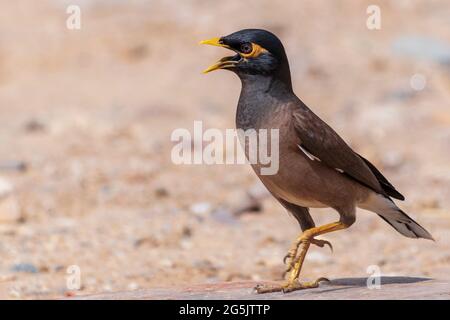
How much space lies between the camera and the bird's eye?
6609mm

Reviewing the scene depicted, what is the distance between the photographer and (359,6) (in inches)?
752

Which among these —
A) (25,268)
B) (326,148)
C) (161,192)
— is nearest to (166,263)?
(25,268)

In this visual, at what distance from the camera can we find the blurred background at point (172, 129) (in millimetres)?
9891

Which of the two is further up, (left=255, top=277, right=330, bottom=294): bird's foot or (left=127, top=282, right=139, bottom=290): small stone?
(left=255, top=277, right=330, bottom=294): bird's foot

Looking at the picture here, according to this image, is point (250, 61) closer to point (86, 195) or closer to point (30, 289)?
point (30, 289)

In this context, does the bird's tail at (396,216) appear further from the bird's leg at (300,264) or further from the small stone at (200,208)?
the small stone at (200,208)

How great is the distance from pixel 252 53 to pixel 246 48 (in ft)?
0.17

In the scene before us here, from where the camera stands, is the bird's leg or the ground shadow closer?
the bird's leg

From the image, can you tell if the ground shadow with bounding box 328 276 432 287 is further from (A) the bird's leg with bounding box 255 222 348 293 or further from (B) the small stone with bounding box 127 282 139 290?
(B) the small stone with bounding box 127 282 139 290

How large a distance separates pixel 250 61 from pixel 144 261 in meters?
3.65

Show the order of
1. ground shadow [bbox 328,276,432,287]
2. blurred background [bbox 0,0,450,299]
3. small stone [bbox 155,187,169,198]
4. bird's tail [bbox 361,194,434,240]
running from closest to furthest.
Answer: ground shadow [bbox 328,276,432,287]
bird's tail [bbox 361,194,434,240]
blurred background [bbox 0,0,450,299]
small stone [bbox 155,187,169,198]

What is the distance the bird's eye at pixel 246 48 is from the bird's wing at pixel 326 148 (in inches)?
19.4

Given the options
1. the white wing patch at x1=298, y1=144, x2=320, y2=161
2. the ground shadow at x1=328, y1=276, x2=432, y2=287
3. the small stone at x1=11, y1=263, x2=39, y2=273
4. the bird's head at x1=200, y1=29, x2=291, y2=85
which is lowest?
the small stone at x1=11, y1=263, x2=39, y2=273

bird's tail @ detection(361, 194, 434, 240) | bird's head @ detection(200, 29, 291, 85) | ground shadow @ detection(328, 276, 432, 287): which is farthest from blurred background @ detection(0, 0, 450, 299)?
bird's head @ detection(200, 29, 291, 85)
